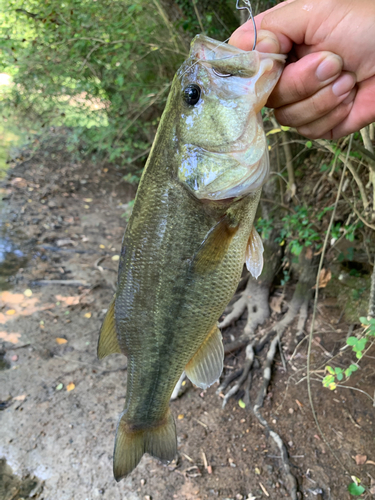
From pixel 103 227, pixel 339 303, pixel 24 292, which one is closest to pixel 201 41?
pixel 339 303

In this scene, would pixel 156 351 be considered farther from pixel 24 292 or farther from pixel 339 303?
pixel 24 292

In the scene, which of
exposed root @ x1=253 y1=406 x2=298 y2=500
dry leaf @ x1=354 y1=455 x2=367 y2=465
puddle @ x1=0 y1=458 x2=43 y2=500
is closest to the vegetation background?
dry leaf @ x1=354 y1=455 x2=367 y2=465

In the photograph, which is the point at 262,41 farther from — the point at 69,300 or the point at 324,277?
the point at 69,300

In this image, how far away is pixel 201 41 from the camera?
130 centimetres

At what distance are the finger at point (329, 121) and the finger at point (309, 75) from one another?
0.19m

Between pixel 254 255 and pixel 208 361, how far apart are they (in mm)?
610

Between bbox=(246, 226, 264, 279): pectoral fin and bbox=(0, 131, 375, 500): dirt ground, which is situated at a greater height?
bbox=(246, 226, 264, 279): pectoral fin

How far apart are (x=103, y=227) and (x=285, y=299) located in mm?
4087

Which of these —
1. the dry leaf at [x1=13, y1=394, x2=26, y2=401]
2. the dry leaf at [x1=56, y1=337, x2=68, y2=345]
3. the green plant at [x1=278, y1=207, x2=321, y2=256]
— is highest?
the green plant at [x1=278, y1=207, x2=321, y2=256]

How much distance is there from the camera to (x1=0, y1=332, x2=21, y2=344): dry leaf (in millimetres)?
4109

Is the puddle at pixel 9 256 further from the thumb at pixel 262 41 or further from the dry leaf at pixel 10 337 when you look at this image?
the thumb at pixel 262 41

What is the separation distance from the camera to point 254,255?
5.08ft

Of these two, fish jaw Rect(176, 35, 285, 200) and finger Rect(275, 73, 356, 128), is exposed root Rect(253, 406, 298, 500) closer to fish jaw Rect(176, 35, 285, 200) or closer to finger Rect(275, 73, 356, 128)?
fish jaw Rect(176, 35, 285, 200)

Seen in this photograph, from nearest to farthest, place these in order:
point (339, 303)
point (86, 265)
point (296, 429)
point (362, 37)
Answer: point (362, 37) → point (296, 429) → point (339, 303) → point (86, 265)
